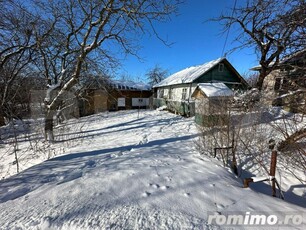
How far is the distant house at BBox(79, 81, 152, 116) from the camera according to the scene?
21297 millimetres

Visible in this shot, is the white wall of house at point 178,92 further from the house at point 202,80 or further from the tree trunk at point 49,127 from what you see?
the tree trunk at point 49,127

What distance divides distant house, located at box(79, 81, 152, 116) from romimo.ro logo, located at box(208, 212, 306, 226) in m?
20.4

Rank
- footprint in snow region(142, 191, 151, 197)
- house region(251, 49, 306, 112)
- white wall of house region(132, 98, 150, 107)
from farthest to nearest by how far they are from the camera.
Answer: white wall of house region(132, 98, 150, 107), house region(251, 49, 306, 112), footprint in snow region(142, 191, 151, 197)

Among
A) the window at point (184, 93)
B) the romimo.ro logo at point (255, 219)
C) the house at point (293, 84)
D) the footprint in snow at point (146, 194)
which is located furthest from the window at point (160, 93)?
the romimo.ro logo at point (255, 219)

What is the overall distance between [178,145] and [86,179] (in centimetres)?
351

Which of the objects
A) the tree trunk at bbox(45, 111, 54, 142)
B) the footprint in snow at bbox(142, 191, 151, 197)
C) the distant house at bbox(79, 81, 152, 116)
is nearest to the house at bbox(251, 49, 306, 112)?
the footprint in snow at bbox(142, 191, 151, 197)

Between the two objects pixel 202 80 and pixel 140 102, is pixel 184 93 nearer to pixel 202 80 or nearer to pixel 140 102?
pixel 202 80

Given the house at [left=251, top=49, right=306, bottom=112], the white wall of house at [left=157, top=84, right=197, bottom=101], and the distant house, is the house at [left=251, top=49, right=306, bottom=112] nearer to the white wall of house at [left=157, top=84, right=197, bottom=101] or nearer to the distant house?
the white wall of house at [left=157, top=84, right=197, bottom=101]

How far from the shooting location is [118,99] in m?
23.5

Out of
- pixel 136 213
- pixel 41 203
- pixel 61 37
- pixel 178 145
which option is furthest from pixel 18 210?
pixel 61 37

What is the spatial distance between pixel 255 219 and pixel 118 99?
22884 millimetres

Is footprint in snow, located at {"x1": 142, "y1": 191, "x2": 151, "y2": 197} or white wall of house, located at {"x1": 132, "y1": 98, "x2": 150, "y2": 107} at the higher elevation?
white wall of house, located at {"x1": 132, "y1": 98, "x2": 150, "y2": 107}

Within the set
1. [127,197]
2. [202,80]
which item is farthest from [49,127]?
[202,80]

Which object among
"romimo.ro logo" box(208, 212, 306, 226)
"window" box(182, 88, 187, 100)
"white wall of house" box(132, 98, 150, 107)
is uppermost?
"window" box(182, 88, 187, 100)
